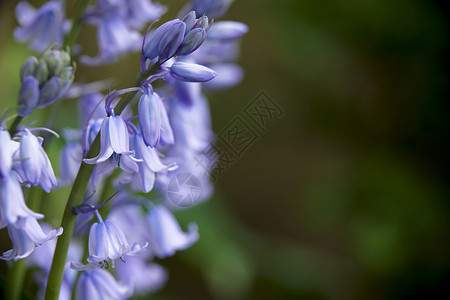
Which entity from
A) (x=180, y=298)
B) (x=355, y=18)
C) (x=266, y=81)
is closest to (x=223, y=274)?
(x=180, y=298)

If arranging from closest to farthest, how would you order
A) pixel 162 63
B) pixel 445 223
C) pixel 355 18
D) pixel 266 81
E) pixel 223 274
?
pixel 162 63
pixel 223 274
pixel 445 223
pixel 355 18
pixel 266 81

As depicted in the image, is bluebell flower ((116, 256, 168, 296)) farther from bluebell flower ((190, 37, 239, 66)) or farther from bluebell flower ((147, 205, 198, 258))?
bluebell flower ((190, 37, 239, 66))

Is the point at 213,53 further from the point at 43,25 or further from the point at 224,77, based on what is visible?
the point at 43,25

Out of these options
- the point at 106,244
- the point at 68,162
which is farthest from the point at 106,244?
the point at 68,162

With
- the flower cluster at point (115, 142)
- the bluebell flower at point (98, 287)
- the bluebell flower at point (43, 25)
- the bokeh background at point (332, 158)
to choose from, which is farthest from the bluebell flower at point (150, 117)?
the bokeh background at point (332, 158)

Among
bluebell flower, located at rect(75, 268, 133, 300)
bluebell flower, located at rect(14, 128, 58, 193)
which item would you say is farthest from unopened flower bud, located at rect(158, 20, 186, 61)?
bluebell flower, located at rect(75, 268, 133, 300)

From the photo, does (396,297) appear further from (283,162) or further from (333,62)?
(333,62)
